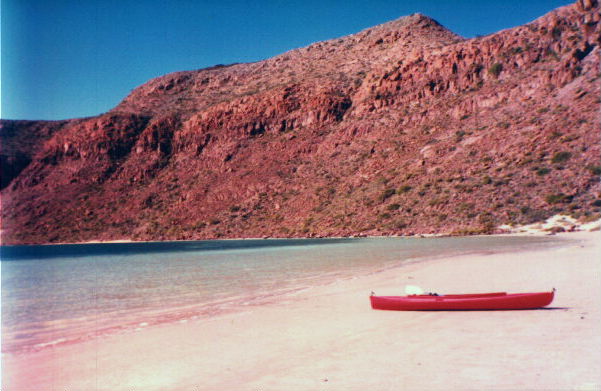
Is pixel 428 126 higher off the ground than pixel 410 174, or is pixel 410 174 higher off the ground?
pixel 428 126

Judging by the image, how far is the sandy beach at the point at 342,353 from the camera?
19.7 feet

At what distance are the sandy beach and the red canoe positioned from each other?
0.18 meters

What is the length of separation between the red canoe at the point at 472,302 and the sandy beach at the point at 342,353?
0.58ft

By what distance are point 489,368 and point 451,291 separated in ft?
23.6

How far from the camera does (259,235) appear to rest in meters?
59.5

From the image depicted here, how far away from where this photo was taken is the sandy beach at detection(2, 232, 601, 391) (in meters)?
6.02

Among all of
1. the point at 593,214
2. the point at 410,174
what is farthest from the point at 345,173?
the point at 593,214

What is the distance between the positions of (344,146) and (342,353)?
6187 centimetres

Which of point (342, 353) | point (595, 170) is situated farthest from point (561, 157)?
point (342, 353)

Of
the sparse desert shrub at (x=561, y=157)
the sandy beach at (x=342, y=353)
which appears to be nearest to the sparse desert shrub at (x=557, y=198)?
the sparse desert shrub at (x=561, y=157)

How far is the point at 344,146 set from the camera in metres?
68.4

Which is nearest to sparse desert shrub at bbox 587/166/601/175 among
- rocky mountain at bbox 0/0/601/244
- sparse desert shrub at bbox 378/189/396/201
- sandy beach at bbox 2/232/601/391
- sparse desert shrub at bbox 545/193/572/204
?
rocky mountain at bbox 0/0/601/244

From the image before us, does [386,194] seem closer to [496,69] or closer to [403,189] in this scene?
[403,189]

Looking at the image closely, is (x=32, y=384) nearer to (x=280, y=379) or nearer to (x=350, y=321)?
(x=280, y=379)
